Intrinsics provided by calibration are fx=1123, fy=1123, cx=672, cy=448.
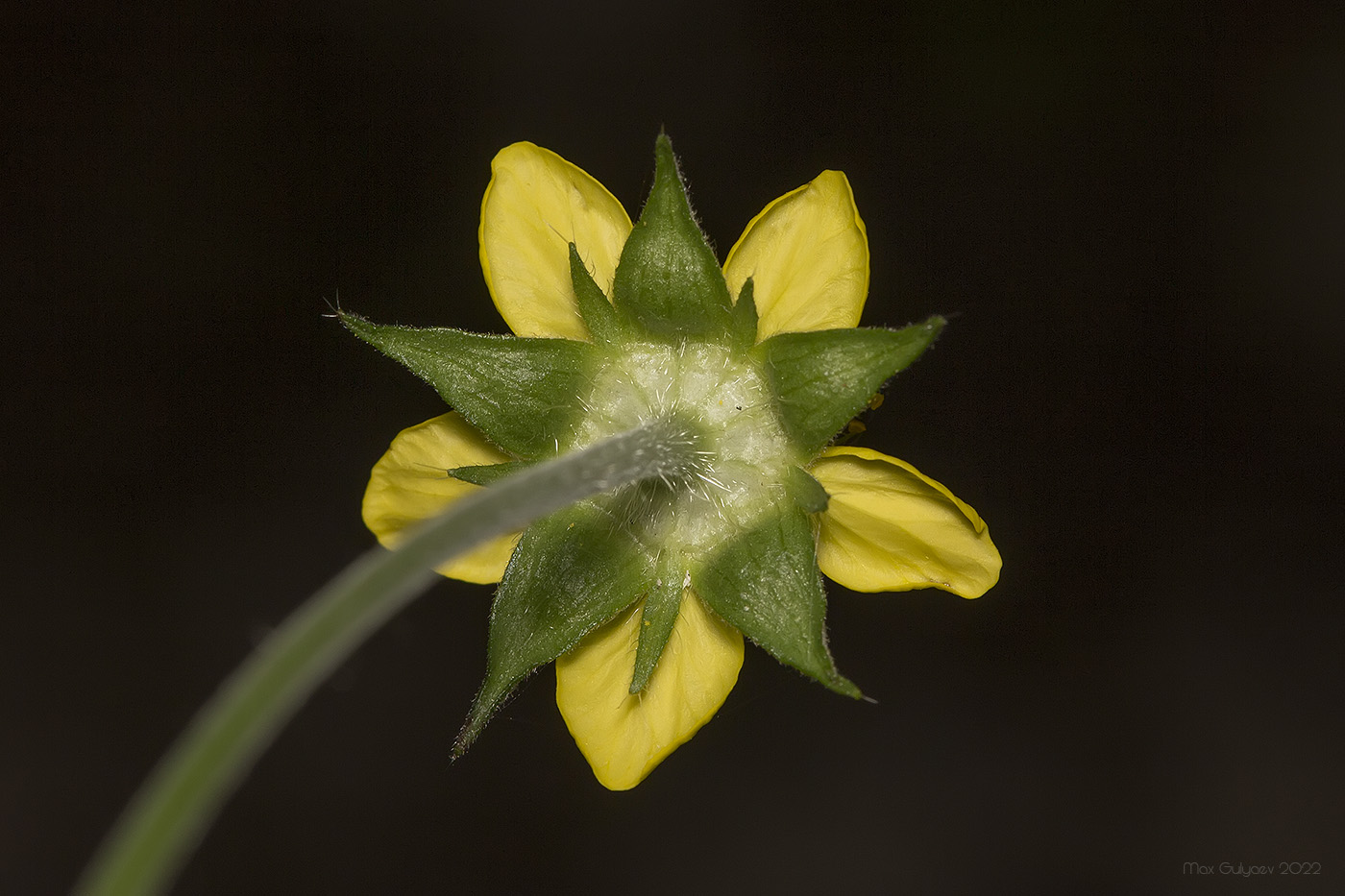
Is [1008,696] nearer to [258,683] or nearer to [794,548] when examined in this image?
[794,548]

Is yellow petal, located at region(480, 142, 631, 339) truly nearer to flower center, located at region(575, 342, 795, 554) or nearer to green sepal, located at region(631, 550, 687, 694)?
flower center, located at region(575, 342, 795, 554)

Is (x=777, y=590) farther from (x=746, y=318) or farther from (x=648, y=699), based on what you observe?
(x=746, y=318)

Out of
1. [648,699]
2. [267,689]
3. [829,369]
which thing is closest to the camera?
[267,689]

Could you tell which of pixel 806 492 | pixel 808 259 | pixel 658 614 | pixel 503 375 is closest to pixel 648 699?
pixel 658 614

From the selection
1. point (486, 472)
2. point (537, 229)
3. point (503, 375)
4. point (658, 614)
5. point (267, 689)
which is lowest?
point (658, 614)

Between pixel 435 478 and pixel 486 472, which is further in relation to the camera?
pixel 435 478

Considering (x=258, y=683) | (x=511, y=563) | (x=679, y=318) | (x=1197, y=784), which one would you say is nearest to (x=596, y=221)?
(x=679, y=318)
